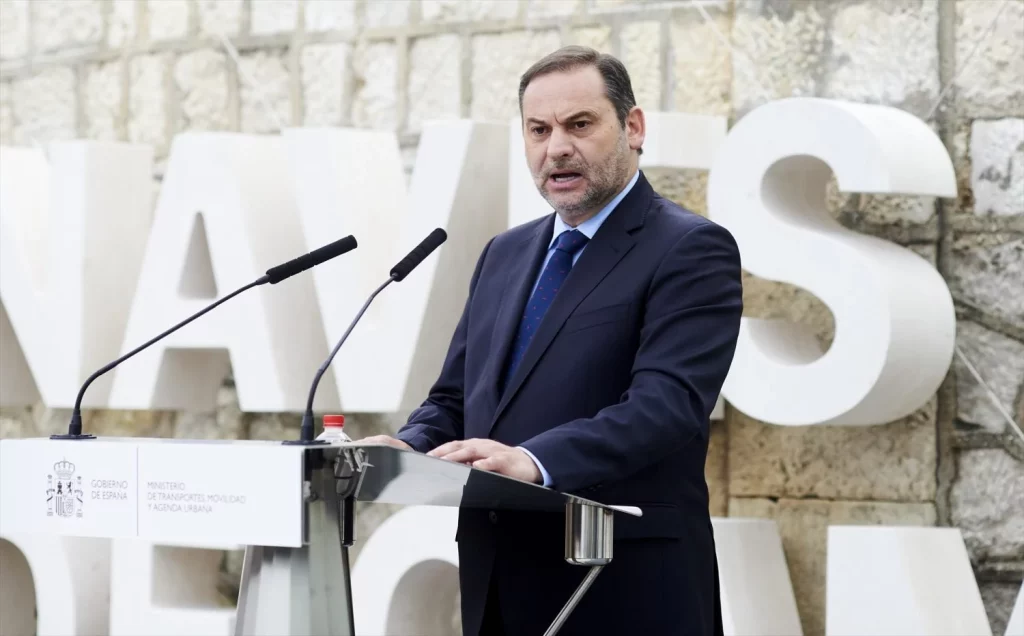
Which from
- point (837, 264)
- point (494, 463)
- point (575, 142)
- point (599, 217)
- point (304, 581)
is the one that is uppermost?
point (575, 142)

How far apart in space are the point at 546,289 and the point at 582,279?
0.09 meters

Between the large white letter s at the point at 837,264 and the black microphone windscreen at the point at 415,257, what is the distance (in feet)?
3.93

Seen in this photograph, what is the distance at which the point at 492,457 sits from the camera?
1.66 metres

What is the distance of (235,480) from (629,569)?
57 cm

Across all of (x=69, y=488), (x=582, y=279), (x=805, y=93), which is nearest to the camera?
(x=69, y=488)

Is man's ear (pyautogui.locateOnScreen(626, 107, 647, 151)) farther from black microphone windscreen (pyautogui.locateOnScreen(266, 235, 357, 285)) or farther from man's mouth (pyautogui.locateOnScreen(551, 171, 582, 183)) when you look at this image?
black microphone windscreen (pyautogui.locateOnScreen(266, 235, 357, 285))

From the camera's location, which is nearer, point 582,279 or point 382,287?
point 382,287

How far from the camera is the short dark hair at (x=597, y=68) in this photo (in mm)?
2035

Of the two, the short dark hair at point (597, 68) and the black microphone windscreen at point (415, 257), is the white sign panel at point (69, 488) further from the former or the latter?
the short dark hair at point (597, 68)

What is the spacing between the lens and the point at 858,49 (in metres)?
3.14

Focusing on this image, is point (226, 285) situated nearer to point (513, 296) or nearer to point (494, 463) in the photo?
point (513, 296)

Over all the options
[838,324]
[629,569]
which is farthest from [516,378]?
[838,324]

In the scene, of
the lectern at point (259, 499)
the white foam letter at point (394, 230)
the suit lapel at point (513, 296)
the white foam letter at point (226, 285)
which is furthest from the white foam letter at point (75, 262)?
the lectern at point (259, 499)

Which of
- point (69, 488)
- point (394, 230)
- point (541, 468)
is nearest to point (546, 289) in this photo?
point (541, 468)
